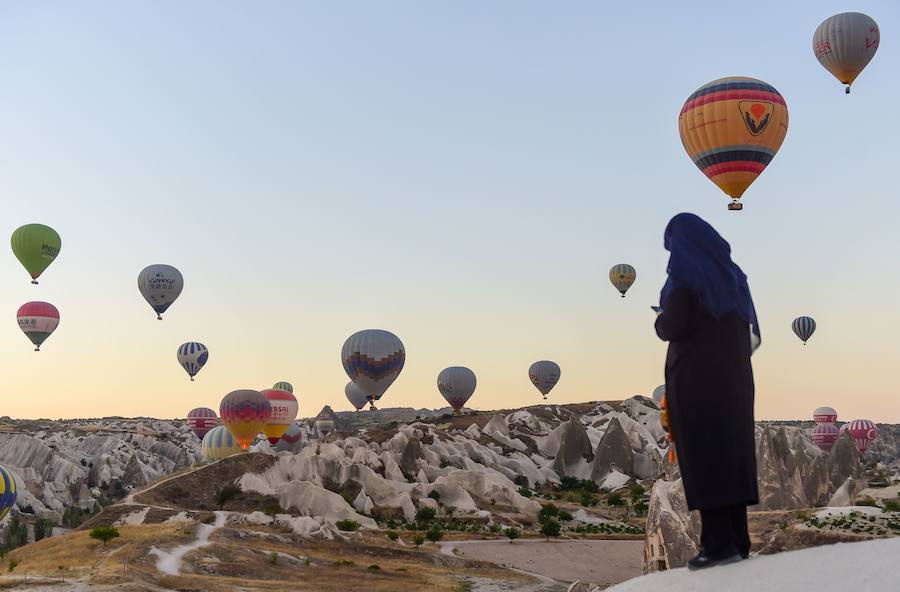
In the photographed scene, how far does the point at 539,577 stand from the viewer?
4869 cm

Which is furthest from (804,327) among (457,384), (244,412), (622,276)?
(244,412)

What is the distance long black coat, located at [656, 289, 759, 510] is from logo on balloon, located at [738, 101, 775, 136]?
37309 mm

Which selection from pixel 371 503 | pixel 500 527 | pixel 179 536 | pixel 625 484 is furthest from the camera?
pixel 625 484

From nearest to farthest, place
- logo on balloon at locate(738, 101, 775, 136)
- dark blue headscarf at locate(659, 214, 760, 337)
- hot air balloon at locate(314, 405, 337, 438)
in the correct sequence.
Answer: dark blue headscarf at locate(659, 214, 760, 337) → logo on balloon at locate(738, 101, 775, 136) → hot air balloon at locate(314, 405, 337, 438)


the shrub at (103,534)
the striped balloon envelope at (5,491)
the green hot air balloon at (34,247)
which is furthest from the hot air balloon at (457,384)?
the shrub at (103,534)

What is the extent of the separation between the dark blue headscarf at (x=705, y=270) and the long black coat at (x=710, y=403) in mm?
150

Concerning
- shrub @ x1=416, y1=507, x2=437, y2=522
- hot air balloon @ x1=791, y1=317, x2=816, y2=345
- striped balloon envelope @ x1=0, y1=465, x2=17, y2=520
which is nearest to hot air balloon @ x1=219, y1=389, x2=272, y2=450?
shrub @ x1=416, y1=507, x2=437, y2=522

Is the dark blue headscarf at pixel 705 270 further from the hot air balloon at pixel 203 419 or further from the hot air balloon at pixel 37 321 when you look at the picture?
the hot air balloon at pixel 203 419

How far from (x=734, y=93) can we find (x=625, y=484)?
2145 inches

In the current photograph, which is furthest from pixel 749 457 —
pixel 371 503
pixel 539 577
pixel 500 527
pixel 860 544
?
pixel 371 503

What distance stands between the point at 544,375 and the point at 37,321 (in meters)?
62.6

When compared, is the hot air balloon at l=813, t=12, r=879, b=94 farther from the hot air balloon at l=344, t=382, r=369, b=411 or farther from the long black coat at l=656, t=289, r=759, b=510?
the hot air balloon at l=344, t=382, r=369, b=411

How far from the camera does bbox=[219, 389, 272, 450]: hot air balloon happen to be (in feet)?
274

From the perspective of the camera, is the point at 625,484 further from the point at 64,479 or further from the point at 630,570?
the point at 64,479
